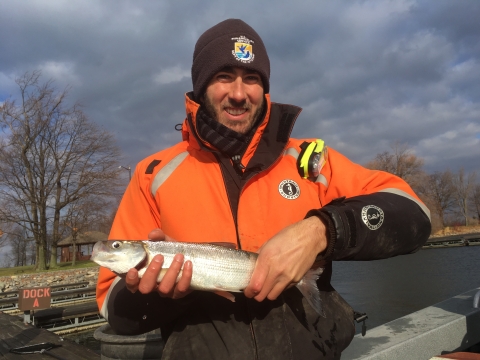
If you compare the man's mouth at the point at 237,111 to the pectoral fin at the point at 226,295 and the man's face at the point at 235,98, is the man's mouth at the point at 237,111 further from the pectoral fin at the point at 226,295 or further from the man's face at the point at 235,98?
the pectoral fin at the point at 226,295

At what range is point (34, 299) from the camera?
13.4m

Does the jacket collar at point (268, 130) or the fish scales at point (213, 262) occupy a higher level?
the jacket collar at point (268, 130)

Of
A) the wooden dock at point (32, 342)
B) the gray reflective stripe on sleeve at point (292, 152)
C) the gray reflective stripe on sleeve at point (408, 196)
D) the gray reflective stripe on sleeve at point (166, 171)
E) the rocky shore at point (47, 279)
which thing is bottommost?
the rocky shore at point (47, 279)

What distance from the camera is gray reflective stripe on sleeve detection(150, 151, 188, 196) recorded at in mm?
2564

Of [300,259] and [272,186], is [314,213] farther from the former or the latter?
[272,186]

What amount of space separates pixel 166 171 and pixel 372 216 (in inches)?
50.6

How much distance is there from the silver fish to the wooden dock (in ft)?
24.2

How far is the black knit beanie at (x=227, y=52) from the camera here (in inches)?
110

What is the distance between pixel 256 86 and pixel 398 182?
112cm

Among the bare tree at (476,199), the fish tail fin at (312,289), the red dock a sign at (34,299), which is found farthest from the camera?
the bare tree at (476,199)

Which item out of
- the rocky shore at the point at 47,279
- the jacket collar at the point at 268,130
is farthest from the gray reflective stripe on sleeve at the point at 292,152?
the rocky shore at the point at 47,279

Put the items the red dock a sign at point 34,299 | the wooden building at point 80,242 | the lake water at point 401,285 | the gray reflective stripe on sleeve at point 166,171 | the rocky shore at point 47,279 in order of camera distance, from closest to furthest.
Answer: the gray reflective stripe on sleeve at point 166,171 → the red dock a sign at point 34,299 → the lake water at point 401,285 → the rocky shore at point 47,279 → the wooden building at point 80,242

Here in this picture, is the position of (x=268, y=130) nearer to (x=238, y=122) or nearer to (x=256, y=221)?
(x=238, y=122)

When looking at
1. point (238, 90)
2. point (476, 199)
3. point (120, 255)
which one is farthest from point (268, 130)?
point (476, 199)
